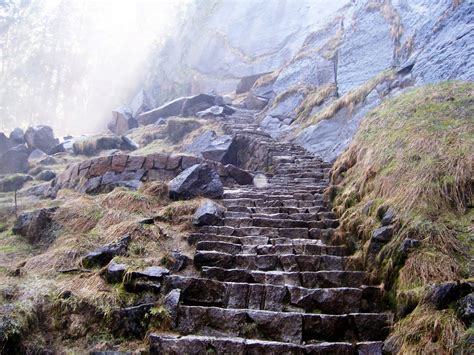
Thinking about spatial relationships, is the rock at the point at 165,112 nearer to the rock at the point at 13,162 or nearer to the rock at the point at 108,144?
the rock at the point at 108,144

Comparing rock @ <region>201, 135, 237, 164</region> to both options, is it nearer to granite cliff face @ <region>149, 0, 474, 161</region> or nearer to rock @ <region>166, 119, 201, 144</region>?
granite cliff face @ <region>149, 0, 474, 161</region>

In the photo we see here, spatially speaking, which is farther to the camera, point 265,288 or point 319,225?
point 319,225

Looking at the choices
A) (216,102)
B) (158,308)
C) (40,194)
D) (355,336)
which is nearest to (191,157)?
(40,194)

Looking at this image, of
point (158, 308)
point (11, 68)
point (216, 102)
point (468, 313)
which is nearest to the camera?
point (468, 313)

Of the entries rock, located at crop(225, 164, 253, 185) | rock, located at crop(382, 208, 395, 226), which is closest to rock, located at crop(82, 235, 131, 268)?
rock, located at crop(382, 208, 395, 226)

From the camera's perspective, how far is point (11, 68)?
36.5 meters

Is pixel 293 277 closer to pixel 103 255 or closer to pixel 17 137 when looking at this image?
pixel 103 255

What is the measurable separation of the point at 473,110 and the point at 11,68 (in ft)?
127

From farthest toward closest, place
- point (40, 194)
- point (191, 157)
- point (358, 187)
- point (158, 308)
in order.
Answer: point (40, 194), point (191, 157), point (358, 187), point (158, 308)

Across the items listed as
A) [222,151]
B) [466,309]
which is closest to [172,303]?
[466,309]

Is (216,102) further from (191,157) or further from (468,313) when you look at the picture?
(468,313)

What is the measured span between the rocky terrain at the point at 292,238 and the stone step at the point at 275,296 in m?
0.02

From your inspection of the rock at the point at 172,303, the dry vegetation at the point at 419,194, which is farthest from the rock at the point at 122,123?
the rock at the point at 172,303

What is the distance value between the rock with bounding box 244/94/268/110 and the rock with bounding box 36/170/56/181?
9438 millimetres
